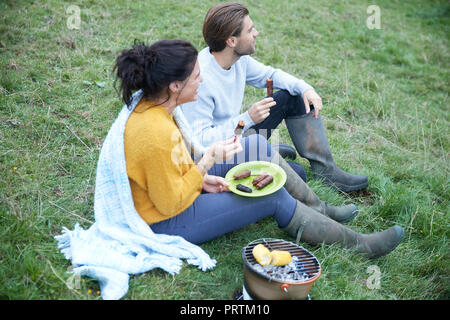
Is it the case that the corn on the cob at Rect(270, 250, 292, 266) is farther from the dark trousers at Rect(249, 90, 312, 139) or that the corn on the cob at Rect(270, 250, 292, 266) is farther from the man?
the dark trousers at Rect(249, 90, 312, 139)

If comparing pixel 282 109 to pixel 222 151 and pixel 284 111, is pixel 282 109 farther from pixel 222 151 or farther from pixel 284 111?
pixel 222 151

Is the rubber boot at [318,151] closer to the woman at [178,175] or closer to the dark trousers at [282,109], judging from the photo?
the dark trousers at [282,109]

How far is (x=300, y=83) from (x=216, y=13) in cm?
96

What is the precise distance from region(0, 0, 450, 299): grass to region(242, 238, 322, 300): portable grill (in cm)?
32

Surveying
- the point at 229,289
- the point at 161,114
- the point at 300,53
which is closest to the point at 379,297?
the point at 229,289

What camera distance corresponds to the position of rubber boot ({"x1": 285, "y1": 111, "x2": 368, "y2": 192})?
361cm

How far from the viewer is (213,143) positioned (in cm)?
304

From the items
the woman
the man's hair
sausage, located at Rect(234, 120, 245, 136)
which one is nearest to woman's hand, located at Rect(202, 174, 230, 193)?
the woman

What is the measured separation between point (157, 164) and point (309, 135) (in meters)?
1.83

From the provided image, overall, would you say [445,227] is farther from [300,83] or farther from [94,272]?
[94,272]

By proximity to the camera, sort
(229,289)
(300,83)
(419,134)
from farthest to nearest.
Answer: (419,134) < (300,83) < (229,289)

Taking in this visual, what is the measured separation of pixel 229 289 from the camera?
2.60 metres

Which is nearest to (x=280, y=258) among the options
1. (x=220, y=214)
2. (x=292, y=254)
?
(x=292, y=254)
